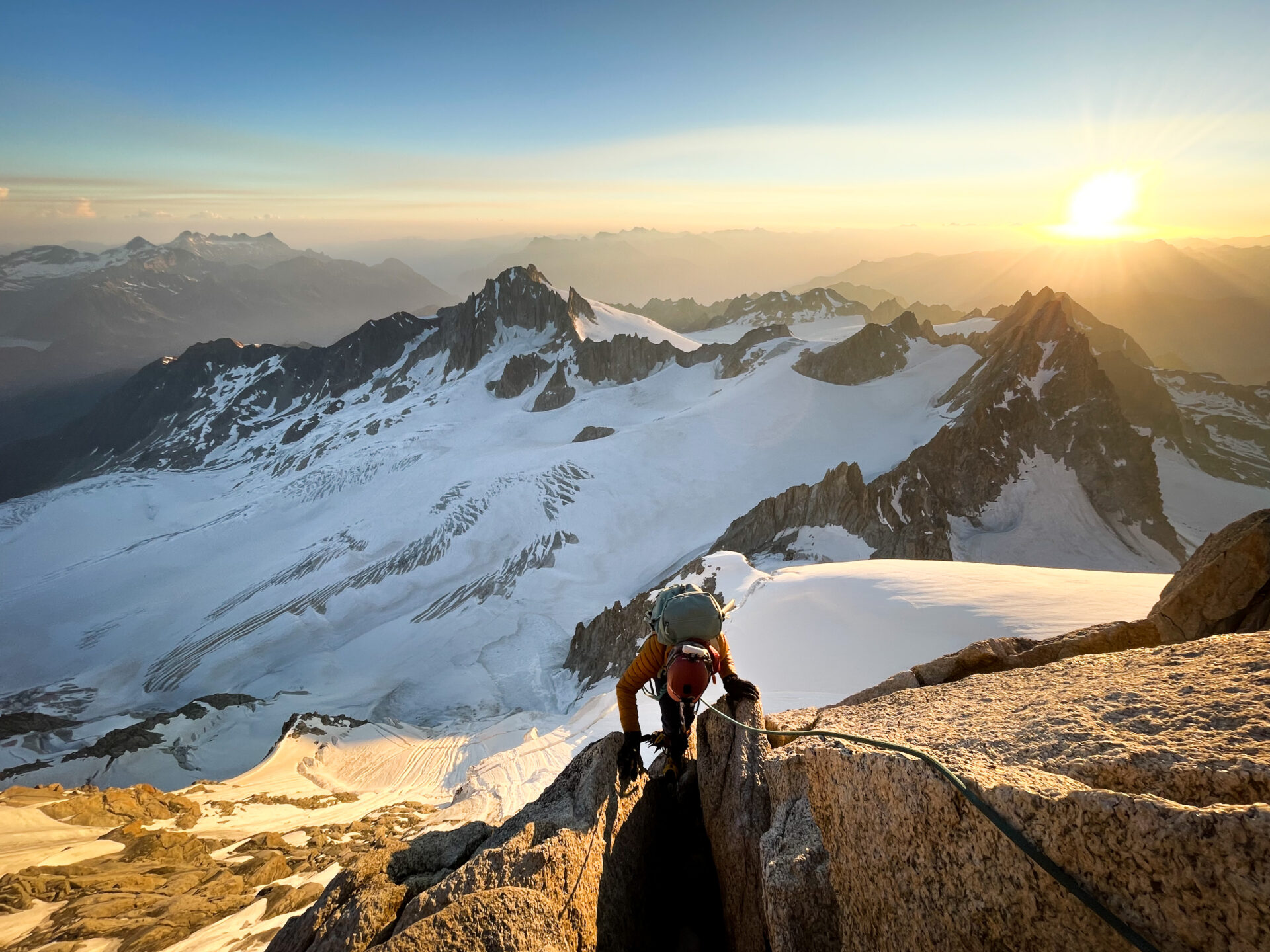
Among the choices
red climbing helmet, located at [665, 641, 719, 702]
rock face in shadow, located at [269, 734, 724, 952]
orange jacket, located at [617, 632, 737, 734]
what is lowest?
rock face in shadow, located at [269, 734, 724, 952]

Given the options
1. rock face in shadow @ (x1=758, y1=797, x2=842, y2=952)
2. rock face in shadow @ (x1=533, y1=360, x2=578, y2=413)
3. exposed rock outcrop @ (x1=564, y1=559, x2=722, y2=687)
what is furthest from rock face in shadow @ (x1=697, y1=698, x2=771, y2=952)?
rock face in shadow @ (x1=533, y1=360, x2=578, y2=413)

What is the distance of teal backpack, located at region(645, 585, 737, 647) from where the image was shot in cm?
486

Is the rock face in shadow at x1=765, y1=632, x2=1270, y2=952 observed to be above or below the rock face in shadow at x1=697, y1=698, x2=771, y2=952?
above

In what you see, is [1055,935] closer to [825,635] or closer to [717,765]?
[717,765]

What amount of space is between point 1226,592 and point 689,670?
6.57 m

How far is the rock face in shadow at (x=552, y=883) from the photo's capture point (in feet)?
10.8

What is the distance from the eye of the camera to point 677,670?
4.71m

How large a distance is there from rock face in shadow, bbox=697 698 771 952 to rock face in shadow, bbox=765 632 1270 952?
39 centimetres

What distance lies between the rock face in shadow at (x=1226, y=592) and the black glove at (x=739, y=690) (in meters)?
5.05

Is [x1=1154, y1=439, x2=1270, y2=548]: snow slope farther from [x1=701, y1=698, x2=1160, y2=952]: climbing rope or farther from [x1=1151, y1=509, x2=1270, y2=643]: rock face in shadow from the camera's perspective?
[x1=701, y1=698, x2=1160, y2=952]: climbing rope

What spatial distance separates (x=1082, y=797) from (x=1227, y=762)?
2.07ft

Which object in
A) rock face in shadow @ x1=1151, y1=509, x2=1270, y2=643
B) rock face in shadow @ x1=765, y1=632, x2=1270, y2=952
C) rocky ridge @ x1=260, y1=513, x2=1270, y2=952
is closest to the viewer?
rock face in shadow @ x1=765, y1=632, x2=1270, y2=952

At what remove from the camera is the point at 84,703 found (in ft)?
137

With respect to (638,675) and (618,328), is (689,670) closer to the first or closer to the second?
(638,675)
